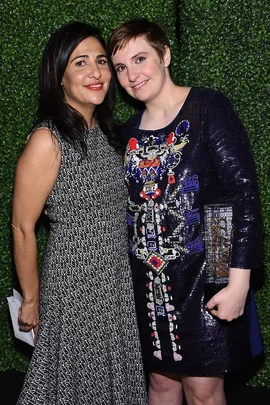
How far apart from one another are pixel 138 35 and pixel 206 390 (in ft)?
4.66

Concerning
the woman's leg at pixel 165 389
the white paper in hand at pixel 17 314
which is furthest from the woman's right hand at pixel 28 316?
the woman's leg at pixel 165 389

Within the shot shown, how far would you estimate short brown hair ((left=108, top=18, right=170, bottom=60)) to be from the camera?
8.07 feet

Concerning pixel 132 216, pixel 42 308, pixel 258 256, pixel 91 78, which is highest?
pixel 91 78

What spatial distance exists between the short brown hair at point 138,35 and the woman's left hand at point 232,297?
2.96 ft

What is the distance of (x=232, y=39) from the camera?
288 centimetres

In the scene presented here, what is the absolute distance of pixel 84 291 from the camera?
2.44 meters

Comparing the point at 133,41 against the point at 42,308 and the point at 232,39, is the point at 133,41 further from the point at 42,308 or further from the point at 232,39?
the point at 42,308

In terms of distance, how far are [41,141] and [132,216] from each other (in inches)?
18.4

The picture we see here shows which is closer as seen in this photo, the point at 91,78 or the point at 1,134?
the point at 91,78

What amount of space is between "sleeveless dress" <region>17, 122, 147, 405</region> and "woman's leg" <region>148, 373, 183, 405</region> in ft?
0.90

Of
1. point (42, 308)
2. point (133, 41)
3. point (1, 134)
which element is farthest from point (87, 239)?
point (1, 134)

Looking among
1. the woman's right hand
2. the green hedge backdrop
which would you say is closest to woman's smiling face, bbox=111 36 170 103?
the green hedge backdrop

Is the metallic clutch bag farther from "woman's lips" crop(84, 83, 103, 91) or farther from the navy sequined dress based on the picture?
"woman's lips" crop(84, 83, 103, 91)

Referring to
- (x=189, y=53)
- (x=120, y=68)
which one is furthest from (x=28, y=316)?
(x=189, y=53)
